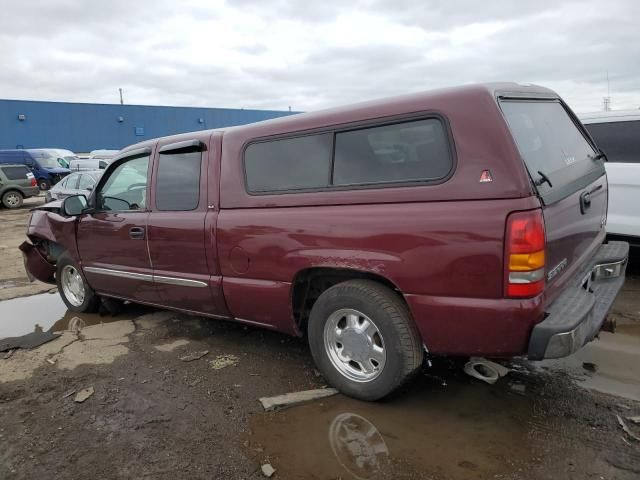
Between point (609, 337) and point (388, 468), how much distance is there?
2.64 metres

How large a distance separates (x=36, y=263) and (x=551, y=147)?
5480 millimetres

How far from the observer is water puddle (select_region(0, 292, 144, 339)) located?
5164 millimetres

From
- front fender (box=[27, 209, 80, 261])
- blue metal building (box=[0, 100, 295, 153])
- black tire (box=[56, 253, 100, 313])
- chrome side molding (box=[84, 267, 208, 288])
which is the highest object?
blue metal building (box=[0, 100, 295, 153])

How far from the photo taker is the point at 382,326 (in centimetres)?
298

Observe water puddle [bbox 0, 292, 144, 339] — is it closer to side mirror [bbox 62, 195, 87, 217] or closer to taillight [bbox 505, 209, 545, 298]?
side mirror [bbox 62, 195, 87, 217]

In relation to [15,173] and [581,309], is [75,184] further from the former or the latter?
[581,309]

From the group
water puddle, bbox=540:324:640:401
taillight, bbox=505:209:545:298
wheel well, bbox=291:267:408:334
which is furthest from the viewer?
water puddle, bbox=540:324:640:401

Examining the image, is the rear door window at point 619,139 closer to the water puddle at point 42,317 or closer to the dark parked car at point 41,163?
the water puddle at point 42,317

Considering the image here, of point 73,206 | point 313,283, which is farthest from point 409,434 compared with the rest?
point 73,206

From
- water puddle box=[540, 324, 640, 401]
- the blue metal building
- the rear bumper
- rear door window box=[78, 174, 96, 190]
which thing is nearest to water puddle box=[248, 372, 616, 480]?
water puddle box=[540, 324, 640, 401]

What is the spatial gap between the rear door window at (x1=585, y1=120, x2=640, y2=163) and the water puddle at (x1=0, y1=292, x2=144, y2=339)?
5.43 m

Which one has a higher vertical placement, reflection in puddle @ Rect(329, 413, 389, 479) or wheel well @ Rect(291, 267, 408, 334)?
wheel well @ Rect(291, 267, 408, 334)

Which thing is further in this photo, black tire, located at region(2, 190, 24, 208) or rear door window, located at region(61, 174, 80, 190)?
black tire, located at region(2, 190, 24, 208)

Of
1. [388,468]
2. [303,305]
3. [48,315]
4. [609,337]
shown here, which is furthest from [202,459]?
[48,315]
